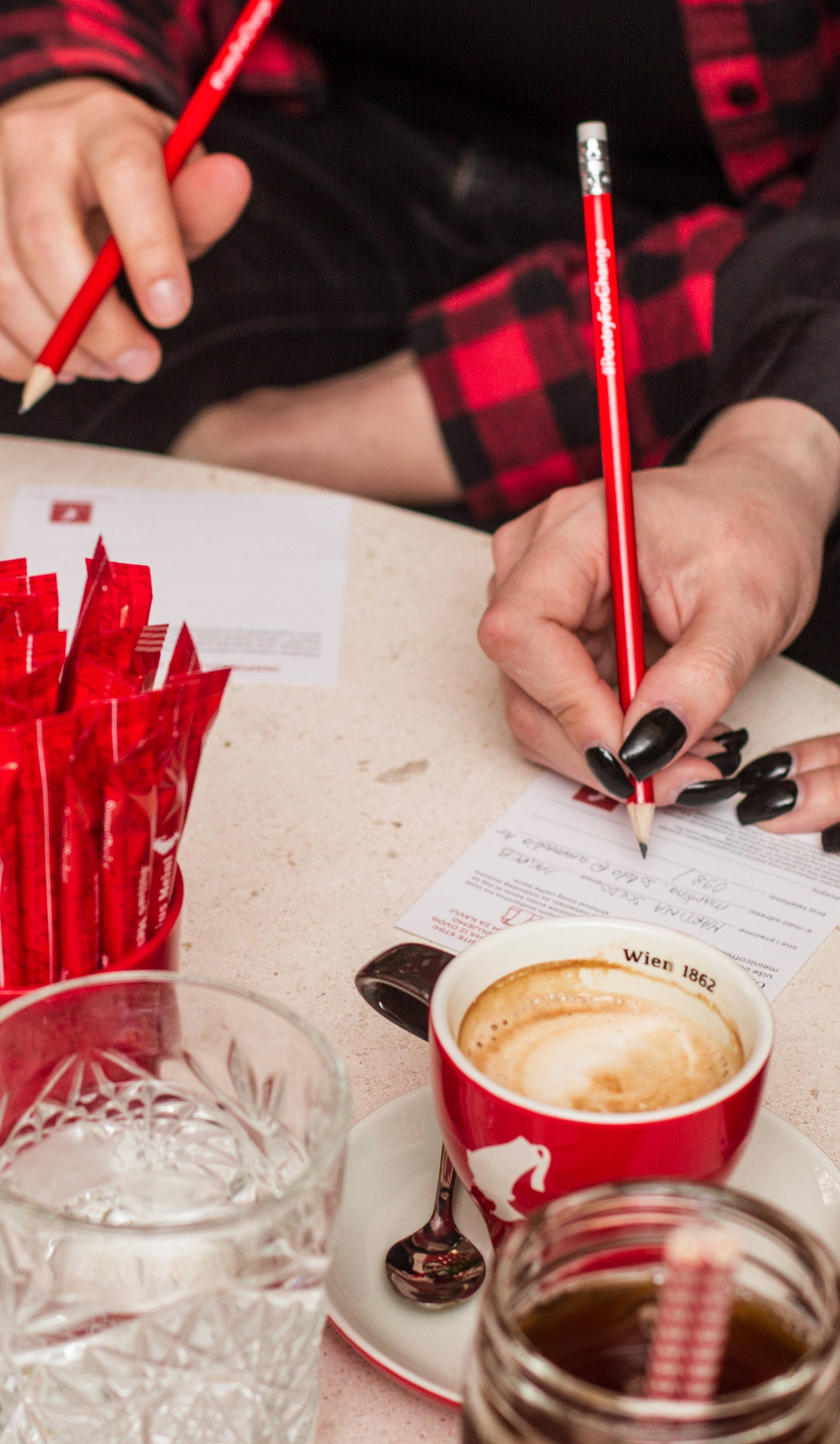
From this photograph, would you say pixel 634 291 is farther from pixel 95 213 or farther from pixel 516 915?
pixel 516 915

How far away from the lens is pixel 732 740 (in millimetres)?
713

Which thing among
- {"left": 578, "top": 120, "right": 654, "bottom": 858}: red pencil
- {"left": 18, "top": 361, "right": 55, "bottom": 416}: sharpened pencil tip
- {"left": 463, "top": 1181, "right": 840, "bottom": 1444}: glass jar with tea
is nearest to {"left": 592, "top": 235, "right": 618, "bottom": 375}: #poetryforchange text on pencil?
{"left": 578, "top": 120, "right": 654, "bottom": 858}: red pencil

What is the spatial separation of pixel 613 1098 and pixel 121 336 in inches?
27.0

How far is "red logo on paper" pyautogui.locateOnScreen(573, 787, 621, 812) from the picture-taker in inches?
27.3

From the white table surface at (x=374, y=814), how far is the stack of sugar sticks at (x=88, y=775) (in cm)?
14

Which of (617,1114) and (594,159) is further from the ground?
(594,159)

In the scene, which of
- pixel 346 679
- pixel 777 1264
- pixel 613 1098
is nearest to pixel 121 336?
pixel 346 679

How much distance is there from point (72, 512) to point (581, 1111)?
685 mm

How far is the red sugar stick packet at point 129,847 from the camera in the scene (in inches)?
14.9

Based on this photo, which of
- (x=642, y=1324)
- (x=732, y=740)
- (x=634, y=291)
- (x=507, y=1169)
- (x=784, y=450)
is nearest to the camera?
(x=642, y=1324)

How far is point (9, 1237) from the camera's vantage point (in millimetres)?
299

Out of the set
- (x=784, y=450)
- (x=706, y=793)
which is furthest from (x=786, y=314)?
(x=706, y=793)

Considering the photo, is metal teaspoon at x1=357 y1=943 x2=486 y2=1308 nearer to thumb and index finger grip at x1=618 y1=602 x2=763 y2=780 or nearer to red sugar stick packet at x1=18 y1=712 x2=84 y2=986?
red sugar stick packet at x1=18 y1=712 x2=84 y2=986

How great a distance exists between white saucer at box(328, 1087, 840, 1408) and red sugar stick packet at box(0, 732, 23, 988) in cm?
14
